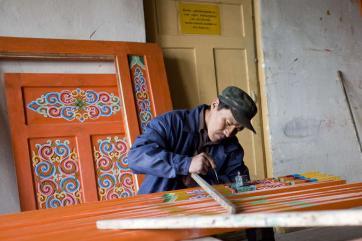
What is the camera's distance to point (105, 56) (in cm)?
285

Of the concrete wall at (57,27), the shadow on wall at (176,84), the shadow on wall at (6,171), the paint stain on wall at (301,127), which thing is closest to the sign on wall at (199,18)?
the shadow on wall at (176,84)

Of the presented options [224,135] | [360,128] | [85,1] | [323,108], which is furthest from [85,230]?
[360,128]

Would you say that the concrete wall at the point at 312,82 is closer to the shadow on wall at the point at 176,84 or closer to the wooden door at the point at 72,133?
the shadow on wall at the point at 176,84

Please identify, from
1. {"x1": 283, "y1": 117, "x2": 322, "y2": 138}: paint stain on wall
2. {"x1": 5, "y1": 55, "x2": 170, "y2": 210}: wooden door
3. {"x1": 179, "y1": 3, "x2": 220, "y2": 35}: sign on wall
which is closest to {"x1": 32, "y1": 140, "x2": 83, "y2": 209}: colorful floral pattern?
{"x1": 5, "y1": 55, "x2": 170, "y2": 210}: wooden door

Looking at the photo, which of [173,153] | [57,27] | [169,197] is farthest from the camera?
[57,27]

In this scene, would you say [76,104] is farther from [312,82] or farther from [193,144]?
[312,82]

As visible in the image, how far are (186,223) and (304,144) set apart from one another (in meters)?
2.99

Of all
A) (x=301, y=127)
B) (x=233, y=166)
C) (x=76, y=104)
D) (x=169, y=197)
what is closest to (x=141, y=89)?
(x=76, y=104)

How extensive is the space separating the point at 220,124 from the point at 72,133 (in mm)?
1266

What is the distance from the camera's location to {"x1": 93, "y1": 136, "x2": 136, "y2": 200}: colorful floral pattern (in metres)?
2.72

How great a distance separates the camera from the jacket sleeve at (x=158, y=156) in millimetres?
1844

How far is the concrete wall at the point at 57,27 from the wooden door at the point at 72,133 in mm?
86

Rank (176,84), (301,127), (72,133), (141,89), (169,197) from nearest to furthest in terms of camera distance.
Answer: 1. (169,197)
2. (72,133)
3. (141,89)
4. (176,84)
5. (301,127)

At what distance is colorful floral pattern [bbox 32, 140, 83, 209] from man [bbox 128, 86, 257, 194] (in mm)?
792
